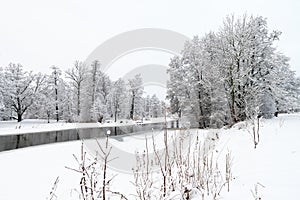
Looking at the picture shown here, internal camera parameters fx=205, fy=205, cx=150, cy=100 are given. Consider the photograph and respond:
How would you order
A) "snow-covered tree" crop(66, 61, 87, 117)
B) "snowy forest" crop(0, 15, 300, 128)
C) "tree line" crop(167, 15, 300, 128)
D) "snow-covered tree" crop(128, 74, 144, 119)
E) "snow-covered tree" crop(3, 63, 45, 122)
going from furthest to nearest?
"snow-covered tree" crop(128, 74, 144, 119) < "snow-covered tree" crop(66, 61, 87, 117) < "snow-covered tree" crop(3, 63, 45, 122) < "snowy forest" crop(0, 15, 300, 128) < "tree line" crop(167, 15, 300, 128)

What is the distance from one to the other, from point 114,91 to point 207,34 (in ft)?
78.4

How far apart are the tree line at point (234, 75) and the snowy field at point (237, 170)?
7.07 m

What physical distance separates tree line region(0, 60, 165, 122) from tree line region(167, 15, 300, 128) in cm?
851

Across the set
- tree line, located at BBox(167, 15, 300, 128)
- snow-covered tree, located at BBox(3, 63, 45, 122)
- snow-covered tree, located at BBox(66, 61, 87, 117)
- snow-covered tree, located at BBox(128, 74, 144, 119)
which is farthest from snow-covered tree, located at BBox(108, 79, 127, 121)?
tree line, located at BBox(167, 15, 300, 128)

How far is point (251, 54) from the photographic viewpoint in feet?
53.6

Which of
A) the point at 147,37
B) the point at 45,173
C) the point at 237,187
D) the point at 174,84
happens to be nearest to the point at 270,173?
the point at 237,187

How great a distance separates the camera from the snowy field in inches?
104

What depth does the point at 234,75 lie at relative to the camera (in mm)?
15578

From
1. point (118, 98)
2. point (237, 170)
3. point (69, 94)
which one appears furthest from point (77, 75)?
point (237, 170)

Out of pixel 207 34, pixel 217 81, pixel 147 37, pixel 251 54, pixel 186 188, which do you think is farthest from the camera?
pixel 207 34

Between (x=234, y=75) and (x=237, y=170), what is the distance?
12953 mm

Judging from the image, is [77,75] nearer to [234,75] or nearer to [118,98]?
[118,98]

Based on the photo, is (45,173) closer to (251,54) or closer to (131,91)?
(251,54)

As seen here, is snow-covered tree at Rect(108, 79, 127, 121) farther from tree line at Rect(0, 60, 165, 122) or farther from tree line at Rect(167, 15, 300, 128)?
tree line at Rect(167, 15, 300, 128)
